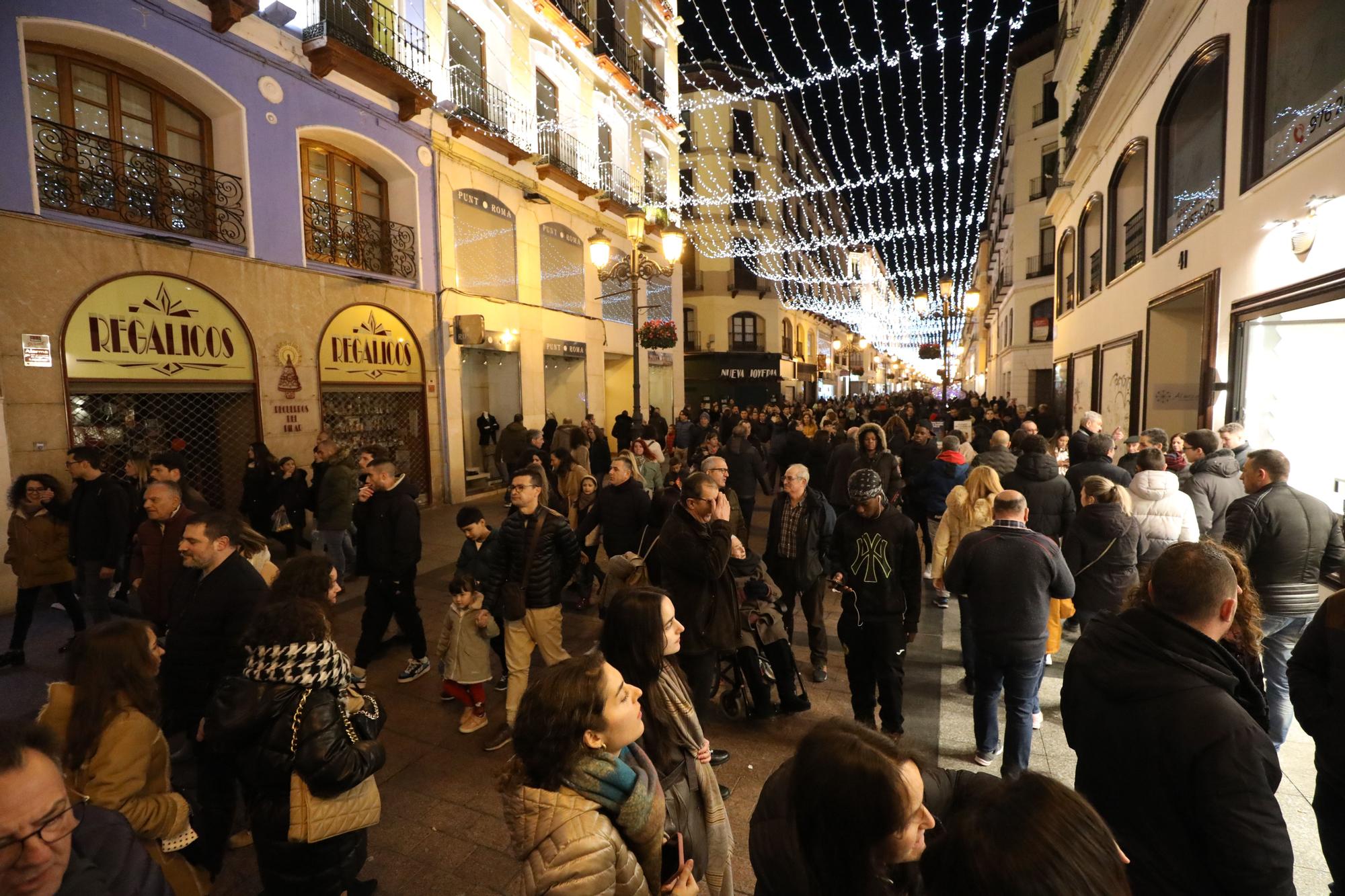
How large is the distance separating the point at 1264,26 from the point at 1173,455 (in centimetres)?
495

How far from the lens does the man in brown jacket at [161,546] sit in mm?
4152

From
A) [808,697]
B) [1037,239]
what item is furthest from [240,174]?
[1037,239]

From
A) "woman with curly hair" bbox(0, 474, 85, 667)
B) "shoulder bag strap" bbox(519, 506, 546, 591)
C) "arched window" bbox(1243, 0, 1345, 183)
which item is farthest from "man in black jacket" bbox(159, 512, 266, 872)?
"arched window" bbox(1243, 0, 1345, 183)

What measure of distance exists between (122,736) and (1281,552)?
5870 mm

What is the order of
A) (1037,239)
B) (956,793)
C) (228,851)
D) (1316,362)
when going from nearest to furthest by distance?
(956,793)
(228,851)
(1316,362)
(1037,239)

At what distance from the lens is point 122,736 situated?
→ 2.39m

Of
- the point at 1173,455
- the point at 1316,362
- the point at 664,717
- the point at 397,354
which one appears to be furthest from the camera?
the point at 397,354

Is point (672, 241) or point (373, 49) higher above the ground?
point (373, 49)

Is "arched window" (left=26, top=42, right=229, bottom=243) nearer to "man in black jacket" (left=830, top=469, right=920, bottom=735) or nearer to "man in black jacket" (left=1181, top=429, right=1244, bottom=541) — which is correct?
"man in black jacket" (left=830, top=469, right=920, bottom=735)

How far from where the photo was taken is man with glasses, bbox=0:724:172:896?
133 centimetres

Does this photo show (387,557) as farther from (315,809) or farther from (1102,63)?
(1102,63)

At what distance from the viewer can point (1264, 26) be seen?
7.25 m

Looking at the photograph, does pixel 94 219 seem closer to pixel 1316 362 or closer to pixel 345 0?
pixel 345 0

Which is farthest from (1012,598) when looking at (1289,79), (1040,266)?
(1040,266)
